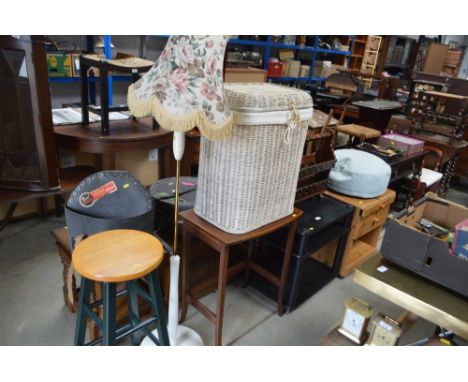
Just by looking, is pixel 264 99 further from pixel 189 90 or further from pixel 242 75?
pixel 242 75

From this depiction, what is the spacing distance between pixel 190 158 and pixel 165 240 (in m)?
1.24

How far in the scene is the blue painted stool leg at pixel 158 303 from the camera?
130 centimetres

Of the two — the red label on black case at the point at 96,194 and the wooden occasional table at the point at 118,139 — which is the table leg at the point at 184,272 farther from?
the wooden occasional table at the point at 118,139

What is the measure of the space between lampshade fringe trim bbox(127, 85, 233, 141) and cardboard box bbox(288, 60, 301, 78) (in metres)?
4.91

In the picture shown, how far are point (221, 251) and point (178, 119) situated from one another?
1.97 feet

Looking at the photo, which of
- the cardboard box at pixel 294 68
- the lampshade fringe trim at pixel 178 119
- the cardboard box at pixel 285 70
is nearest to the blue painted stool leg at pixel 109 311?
the lampshade fringe trim at pixel 178 119

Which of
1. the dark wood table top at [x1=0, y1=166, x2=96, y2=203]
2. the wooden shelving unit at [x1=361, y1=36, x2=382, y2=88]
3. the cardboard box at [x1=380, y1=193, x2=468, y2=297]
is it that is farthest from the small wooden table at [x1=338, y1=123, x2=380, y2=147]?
the wooden shelving unit at [x1=361, y1=36, x2=382, y2=88]

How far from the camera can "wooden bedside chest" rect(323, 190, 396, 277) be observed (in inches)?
90.0

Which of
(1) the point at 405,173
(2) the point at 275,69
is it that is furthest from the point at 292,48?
(1) the point at 405,173

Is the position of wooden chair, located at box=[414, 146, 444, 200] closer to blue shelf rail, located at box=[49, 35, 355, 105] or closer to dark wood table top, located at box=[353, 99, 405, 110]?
dark wood table top, located at box=[353, 99, 405, 110]

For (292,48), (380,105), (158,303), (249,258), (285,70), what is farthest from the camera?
(292,48)

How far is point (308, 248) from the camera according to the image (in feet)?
6.50

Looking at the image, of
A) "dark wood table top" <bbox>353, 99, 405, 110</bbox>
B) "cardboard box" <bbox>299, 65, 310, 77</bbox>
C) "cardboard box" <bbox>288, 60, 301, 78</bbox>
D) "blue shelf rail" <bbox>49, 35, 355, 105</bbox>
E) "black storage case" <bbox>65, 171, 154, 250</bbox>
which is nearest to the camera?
"black storage case" <bbox>65, 171, 154, 250</bbox>

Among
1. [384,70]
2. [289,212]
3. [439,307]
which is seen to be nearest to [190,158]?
[289,212]
